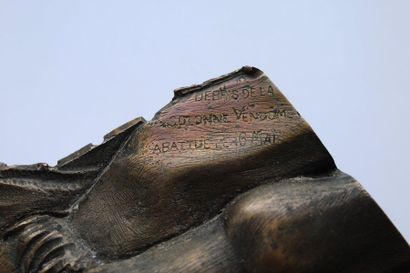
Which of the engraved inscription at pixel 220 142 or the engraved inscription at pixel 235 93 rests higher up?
the engraved inscription at pixel 235 93

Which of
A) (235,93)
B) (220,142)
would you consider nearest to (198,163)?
(220,142)

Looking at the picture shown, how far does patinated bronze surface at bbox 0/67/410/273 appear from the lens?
4.76ft

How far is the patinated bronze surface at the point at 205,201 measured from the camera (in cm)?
145

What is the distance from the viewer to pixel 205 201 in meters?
1.58

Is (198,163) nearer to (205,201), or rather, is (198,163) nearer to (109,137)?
(205,201)

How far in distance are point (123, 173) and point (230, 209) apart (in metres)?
0.29

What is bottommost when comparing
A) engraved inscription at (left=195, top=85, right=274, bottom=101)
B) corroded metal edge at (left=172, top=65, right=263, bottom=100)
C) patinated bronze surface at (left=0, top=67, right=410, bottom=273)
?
patinated bronze surface at (left=0, top=67, right=410, bottom=273)

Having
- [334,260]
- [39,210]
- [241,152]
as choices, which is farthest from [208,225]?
[39,210]

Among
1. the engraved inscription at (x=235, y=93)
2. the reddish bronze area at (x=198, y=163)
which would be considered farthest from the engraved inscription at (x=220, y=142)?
the engraved inscription at (x=235, y=93)

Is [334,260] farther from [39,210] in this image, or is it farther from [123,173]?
[39,210]

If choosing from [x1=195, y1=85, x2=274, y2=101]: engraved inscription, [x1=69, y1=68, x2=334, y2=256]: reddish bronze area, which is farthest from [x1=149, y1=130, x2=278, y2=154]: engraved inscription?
[x1=195, y1=85, x2=274, y2=101]: engraved inscription

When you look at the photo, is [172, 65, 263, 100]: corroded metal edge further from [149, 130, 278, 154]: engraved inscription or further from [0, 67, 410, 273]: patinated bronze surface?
[149, 130, 278, 154]: engraved inscription

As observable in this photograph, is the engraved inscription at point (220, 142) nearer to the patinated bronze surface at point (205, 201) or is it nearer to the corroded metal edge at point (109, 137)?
the patinated bronze surface at point (205, 201)

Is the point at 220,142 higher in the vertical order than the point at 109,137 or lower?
lower
